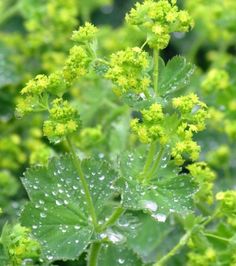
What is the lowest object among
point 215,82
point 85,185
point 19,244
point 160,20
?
point 19,244

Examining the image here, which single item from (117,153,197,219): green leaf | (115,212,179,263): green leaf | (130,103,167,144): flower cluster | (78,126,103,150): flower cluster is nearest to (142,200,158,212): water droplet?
(117,153,197,219): green leaf

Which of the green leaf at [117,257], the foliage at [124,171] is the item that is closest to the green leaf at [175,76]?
the foliage at [124,171]

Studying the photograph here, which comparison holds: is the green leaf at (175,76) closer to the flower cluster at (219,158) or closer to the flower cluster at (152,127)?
the flower cluster at (152,127)

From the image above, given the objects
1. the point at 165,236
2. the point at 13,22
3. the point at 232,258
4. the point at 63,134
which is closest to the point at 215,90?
the point at 165,236

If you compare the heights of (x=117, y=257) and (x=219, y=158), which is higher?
(x=219, y=158)

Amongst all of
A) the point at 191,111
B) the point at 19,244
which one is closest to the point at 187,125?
the point at 191,111

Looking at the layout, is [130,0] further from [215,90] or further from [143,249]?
[143,249]

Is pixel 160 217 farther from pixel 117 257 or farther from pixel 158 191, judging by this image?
pixel 117 257
